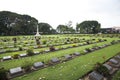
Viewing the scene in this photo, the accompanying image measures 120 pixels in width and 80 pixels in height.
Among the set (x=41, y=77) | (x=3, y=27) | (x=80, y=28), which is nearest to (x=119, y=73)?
(x=41, y=77)

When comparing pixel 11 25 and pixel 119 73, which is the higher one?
pixel 11 25

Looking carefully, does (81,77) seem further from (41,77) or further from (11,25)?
(11,25)

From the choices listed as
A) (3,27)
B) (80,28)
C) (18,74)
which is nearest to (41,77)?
(18,74)

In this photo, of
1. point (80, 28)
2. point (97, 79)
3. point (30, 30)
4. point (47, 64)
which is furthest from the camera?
point (80, 28)

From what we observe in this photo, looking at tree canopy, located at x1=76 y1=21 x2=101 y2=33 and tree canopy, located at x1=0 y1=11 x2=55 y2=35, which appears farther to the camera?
tree canopy, located at x1=76 y1=21 x2=101 y2=33

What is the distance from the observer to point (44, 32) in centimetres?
6869

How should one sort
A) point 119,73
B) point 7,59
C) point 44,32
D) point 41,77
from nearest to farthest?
point 41,77 → point 119,73 → point 7,59 → point 44,32

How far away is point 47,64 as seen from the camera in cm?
804

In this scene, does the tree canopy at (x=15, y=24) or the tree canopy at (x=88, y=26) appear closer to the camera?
the tree canopy at (x=15, y=24)

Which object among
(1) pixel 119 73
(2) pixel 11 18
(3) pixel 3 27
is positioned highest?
(2) pixel 11 18

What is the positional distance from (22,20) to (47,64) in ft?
177

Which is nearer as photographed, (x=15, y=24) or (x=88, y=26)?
(x=15, y=24)

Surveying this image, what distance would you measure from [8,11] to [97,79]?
190ft

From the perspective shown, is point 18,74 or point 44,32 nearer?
point 18,74
